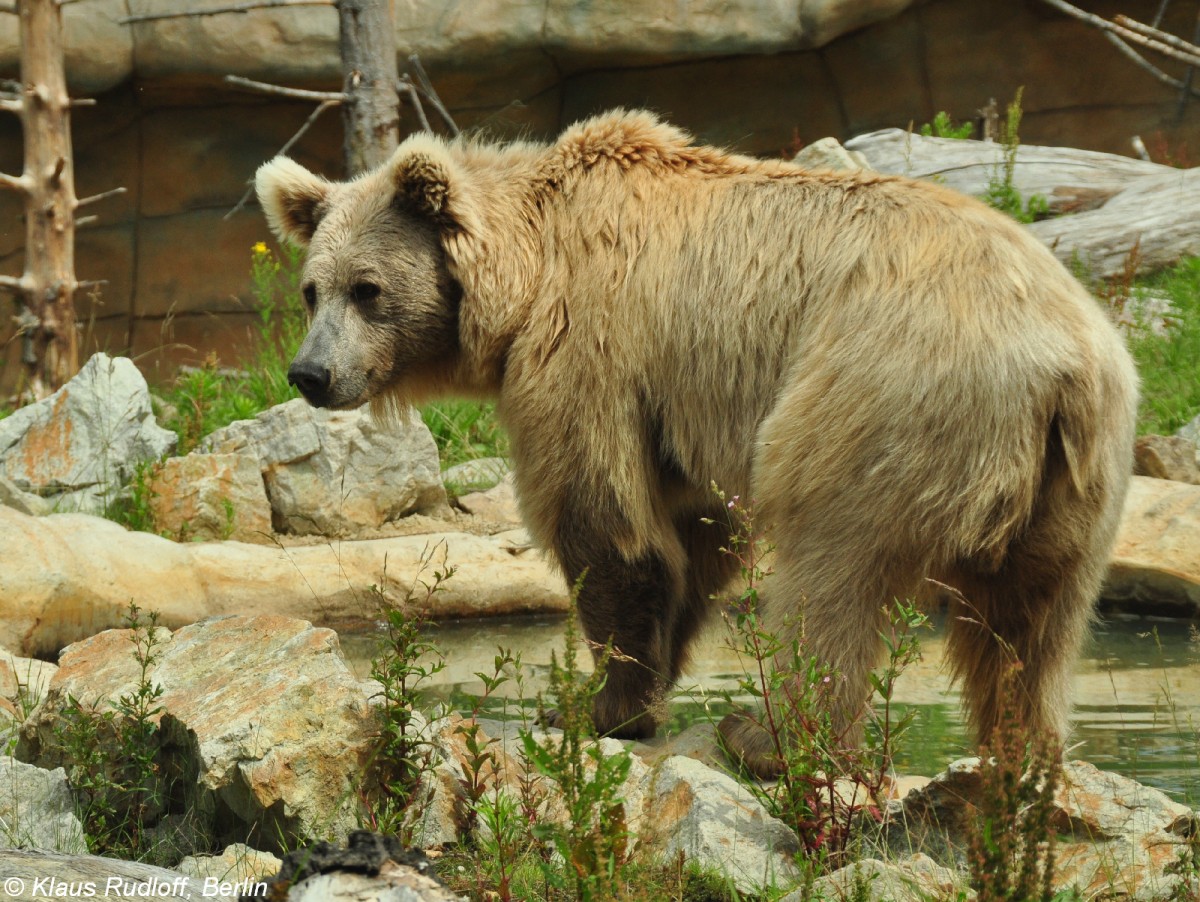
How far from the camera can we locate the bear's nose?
4.87 meters

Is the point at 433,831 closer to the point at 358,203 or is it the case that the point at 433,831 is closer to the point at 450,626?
the point at 358,203

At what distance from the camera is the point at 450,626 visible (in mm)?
7137

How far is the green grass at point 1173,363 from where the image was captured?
840 centimetres

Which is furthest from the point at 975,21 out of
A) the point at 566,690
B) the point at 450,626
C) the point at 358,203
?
the point at 566,690

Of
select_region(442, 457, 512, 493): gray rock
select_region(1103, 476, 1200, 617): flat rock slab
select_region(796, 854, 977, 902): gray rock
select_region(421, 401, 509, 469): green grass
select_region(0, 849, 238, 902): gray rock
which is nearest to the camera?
select_region(0, 849, 238, 902): gray rock

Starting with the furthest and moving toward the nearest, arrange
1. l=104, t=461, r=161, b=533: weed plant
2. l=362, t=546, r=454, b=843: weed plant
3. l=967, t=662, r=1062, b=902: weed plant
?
l=104, t=461, r=161, b=533: weed plant → l=362, t=546, r=454, b=843: weed plant → l=967, t=662, r=1062, b=902: weed plant

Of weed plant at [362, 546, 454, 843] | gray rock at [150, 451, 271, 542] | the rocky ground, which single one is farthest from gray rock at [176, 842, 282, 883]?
gray rock at [150, 451, 271, 542]

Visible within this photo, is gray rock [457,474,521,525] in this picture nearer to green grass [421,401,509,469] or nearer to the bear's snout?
green grass [421,401,509,469]

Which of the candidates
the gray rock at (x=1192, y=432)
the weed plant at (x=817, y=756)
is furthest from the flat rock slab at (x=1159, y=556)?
the weed plant at (x=817, y=756)

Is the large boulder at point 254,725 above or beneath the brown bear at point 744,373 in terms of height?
beneath

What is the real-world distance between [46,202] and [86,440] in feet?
8.60

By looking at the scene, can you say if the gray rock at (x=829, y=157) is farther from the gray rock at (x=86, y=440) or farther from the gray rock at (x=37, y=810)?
the gray rock at (x=37, y=810)

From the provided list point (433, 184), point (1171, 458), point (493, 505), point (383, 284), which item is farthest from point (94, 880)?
point (1171, 458)

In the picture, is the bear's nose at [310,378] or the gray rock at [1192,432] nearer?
the bear's nose at [310,378]
